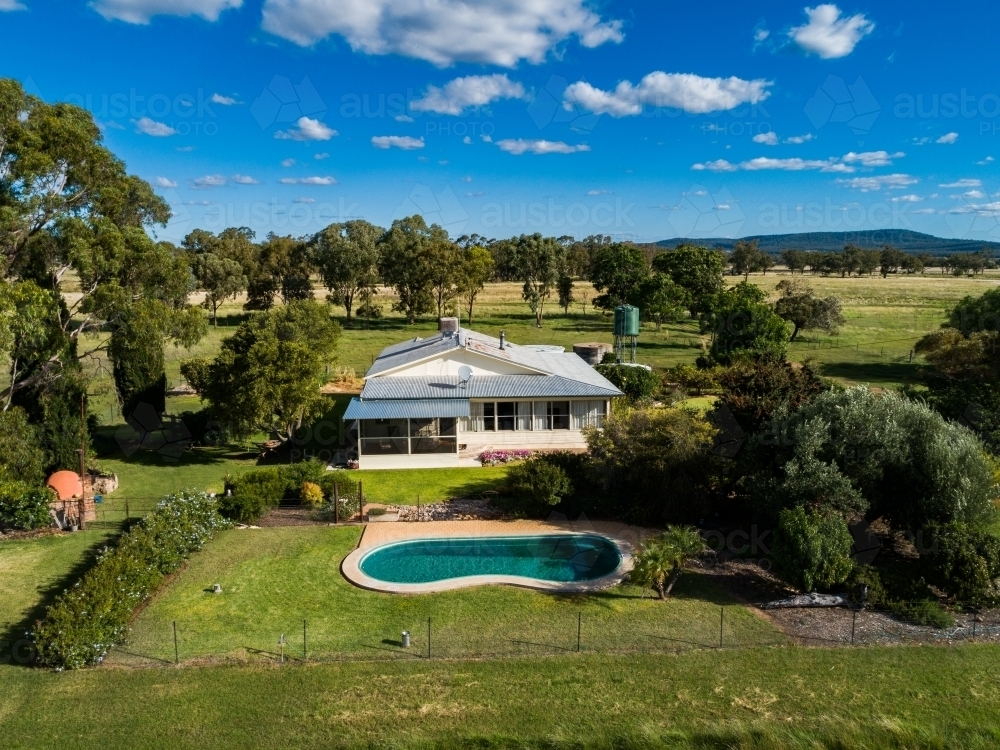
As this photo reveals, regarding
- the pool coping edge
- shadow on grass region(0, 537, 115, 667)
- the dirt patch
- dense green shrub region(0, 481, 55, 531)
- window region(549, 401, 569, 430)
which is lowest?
the pool coping edge

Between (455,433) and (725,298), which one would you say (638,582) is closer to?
(455,433)

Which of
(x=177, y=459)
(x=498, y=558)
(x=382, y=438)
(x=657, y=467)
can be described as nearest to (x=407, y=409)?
(x=382, y=438)

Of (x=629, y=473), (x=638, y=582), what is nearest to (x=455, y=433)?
(x=629, y=473)

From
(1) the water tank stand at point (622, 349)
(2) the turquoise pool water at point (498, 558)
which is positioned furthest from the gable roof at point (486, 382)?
(1) the water tank stand at point (622, 349)

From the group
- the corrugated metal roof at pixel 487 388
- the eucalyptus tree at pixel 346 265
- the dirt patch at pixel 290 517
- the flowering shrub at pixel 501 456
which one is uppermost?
the eucalyptus tree at pixel 346 265

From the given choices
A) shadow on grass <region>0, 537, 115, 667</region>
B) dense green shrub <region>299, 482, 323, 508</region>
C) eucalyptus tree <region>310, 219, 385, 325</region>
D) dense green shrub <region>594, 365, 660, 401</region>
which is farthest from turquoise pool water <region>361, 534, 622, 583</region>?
eucalyptus tree <region>310, 219, 385, 325</region>

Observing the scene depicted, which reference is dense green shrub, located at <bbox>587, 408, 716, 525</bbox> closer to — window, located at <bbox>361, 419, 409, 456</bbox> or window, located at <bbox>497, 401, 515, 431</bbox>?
window, located at <bbox>497, 401, 515, 431</bbox>

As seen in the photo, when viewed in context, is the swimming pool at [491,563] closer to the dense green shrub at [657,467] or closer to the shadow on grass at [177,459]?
the dense green shrub at [657,467]
